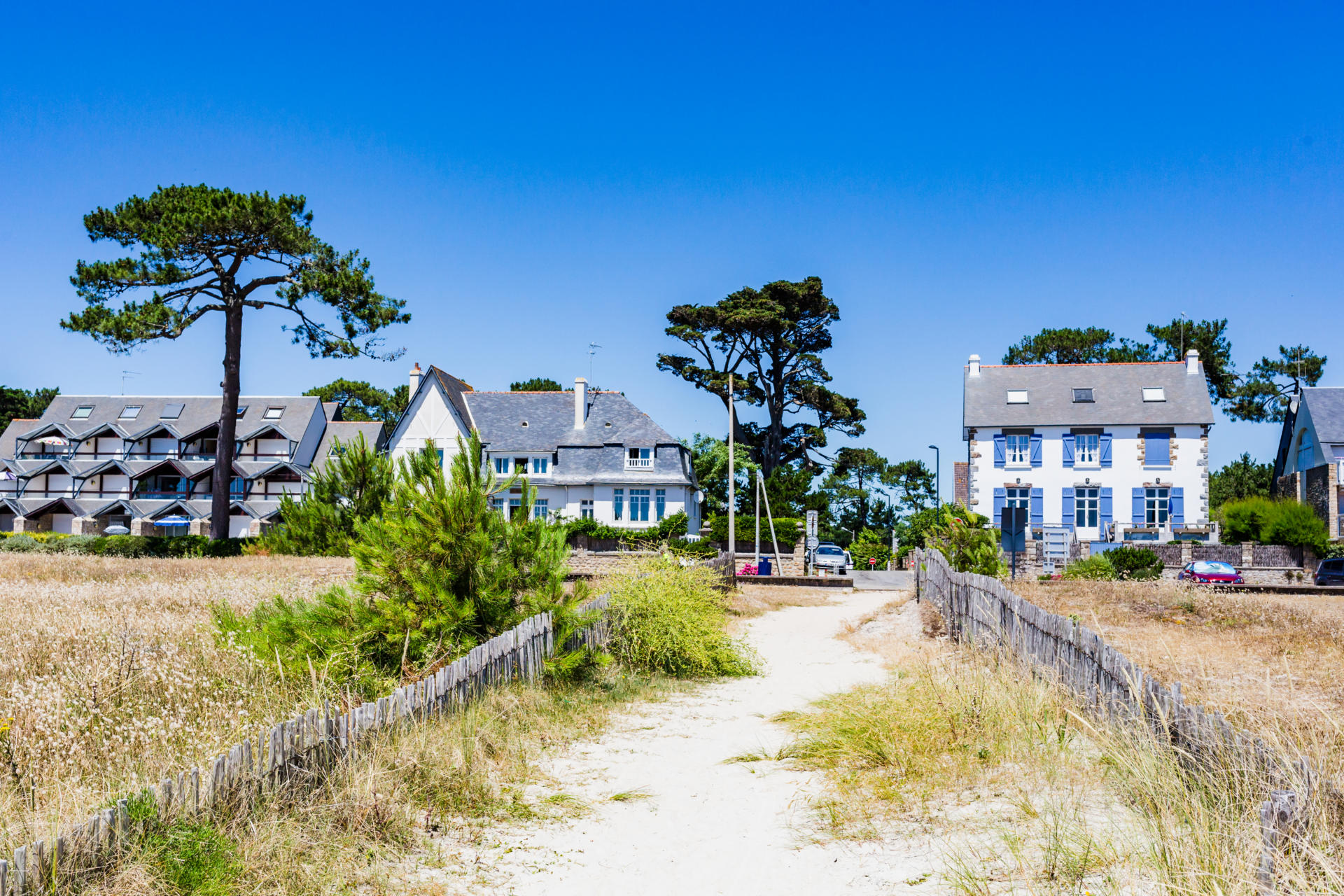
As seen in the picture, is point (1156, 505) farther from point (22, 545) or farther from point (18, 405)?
point (18, 405)

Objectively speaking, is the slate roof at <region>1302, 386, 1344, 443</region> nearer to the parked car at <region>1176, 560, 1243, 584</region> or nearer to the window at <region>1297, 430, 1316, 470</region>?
the window at <region>1297, 430, 1316, 470</region>

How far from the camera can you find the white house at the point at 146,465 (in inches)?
1933

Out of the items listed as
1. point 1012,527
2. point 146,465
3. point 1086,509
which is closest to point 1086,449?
point 1086,509

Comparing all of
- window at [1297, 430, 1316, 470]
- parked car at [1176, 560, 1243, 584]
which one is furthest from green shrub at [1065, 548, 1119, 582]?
window at [1297, 430, 1316, 470]

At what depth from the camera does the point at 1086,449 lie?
143ft

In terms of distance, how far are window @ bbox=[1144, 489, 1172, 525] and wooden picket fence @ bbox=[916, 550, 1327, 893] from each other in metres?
33.3

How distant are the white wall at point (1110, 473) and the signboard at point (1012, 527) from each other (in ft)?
66.7

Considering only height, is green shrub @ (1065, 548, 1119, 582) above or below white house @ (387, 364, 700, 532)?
below

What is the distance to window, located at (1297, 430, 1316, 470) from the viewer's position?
145 ft

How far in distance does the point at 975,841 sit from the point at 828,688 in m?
5.76

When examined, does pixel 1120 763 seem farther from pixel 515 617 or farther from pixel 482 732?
pixel 515 617

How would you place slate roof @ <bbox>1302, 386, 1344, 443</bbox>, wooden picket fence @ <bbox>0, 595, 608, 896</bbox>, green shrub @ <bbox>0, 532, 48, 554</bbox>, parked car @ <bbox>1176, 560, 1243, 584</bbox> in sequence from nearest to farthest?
1. wooden picket fence @ <bbox>0, 595, 608, 896</bbox>
2. green shrub @ <bbox>0, 532, 48, 554</bbox>
3. parked car @ <bbox>1176, 560, 1243, 584</bbox>
4. slate roof @ <bbox>1302, 386, 1344, 443</bbox>

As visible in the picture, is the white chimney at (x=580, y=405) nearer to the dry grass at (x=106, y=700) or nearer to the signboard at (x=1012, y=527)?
A: the signboard at (x=1012, y=527)

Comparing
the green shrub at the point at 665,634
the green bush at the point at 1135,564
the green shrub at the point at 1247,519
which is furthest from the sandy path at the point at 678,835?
the green shrub at the point at 1247,519
